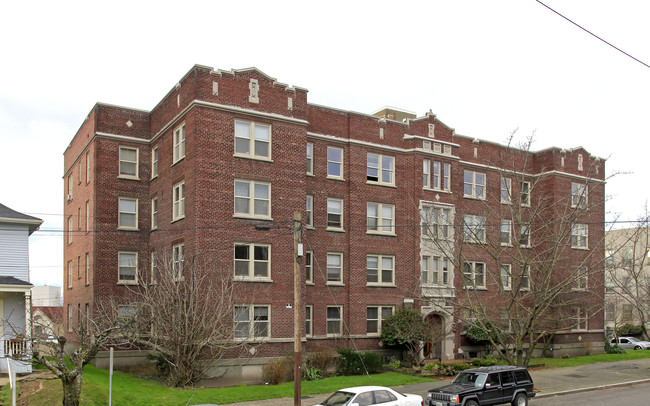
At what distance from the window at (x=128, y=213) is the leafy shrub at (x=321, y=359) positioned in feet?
40.9

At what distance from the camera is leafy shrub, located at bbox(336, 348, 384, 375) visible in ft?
99.1

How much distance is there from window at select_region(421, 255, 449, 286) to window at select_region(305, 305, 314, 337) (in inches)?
295

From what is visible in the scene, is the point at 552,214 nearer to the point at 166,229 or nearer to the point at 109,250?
the point at 166,229

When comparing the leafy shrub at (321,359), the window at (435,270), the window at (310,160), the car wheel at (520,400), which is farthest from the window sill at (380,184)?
the car wheel at (520,400)

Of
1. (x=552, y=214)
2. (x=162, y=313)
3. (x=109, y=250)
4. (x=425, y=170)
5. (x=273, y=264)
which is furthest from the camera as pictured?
(x=552, y=214)

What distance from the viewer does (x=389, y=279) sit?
35562 millimetres

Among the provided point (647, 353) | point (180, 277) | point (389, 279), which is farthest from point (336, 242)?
point (647, 353)

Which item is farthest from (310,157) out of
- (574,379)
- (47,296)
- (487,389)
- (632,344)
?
(47,296)

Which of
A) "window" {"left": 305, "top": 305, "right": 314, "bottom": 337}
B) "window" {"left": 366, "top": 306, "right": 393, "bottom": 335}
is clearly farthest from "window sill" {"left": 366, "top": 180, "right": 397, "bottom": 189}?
"window" {"left": 305, "top": 305, "right": 314, "bottom": 337}

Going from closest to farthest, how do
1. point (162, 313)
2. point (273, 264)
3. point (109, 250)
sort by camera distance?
point (162, 313)
point (273, 264)
point (109, 250)

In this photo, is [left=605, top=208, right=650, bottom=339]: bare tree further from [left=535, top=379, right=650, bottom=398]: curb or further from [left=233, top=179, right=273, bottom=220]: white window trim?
[left=233, top=179, right=273, bottom=220]: white window trim

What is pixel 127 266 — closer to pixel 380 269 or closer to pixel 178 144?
pixel 178 144

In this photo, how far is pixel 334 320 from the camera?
109 feet

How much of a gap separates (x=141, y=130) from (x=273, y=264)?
12.0 m
